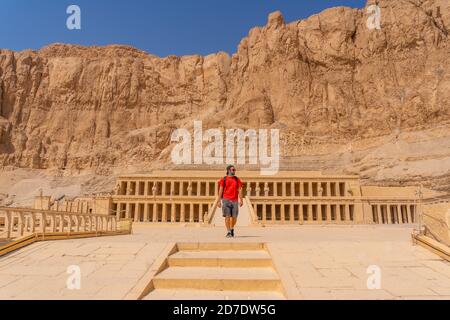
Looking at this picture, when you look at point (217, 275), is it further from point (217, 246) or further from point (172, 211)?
point (172, 211)

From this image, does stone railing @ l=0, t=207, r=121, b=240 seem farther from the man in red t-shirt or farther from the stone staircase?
the man in red t-shirt

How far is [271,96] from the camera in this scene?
89500mm

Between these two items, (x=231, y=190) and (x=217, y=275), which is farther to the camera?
(x=231, y=190)

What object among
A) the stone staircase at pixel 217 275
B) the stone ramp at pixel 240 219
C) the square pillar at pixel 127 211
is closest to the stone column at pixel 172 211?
the square pillar at pixel 127 211

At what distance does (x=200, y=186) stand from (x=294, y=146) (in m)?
33.6

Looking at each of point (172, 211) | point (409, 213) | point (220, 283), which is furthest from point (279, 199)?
point (220, 283)

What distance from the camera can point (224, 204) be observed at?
1237 cm

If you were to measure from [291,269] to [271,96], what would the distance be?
85.2m

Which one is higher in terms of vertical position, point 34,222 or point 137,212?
point 34,222

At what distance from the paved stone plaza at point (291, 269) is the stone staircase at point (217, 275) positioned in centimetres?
27

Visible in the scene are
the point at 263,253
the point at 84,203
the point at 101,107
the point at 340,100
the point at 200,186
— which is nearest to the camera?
the point at 263,253

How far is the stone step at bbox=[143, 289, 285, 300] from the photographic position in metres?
5.86
